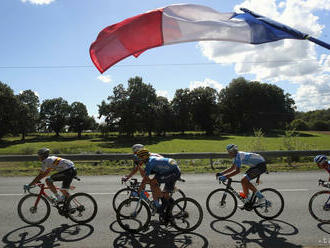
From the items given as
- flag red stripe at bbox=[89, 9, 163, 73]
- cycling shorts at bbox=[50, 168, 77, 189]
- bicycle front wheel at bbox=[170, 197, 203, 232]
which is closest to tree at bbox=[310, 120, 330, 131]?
bicycle front wheel at bbox=[170, 197, 203, 232]

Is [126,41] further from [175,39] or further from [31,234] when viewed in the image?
[31,234]

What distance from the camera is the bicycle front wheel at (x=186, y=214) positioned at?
5.43 meters

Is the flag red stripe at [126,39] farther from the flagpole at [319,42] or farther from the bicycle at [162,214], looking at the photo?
the bicycle at [162,214]

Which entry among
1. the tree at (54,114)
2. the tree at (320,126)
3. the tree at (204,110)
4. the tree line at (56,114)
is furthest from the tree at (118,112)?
the tree at (320,126)

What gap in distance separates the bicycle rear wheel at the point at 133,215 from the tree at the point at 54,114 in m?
87.3

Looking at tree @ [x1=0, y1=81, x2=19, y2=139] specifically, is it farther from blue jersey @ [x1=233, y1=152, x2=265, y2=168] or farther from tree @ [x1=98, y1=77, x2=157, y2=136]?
blue jersey @ [x1=233, y1=152, x2=265, y2=168]

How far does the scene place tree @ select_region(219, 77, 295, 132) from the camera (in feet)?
265

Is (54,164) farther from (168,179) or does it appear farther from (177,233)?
(177,233)

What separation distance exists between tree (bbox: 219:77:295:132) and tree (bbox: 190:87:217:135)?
8.03 meters

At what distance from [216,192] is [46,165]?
13.8 feet

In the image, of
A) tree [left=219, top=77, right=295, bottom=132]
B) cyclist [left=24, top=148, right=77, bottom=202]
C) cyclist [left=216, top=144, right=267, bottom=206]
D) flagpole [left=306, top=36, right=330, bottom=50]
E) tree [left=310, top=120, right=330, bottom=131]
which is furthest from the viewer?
tree [left=310, top=120, right=330, bottom=131]

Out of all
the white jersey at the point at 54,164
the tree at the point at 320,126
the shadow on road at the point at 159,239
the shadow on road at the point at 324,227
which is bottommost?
the shadow on road at the point at 159,239

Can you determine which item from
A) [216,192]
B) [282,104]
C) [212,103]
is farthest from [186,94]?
[216,192]

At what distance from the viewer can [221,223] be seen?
5844mm
